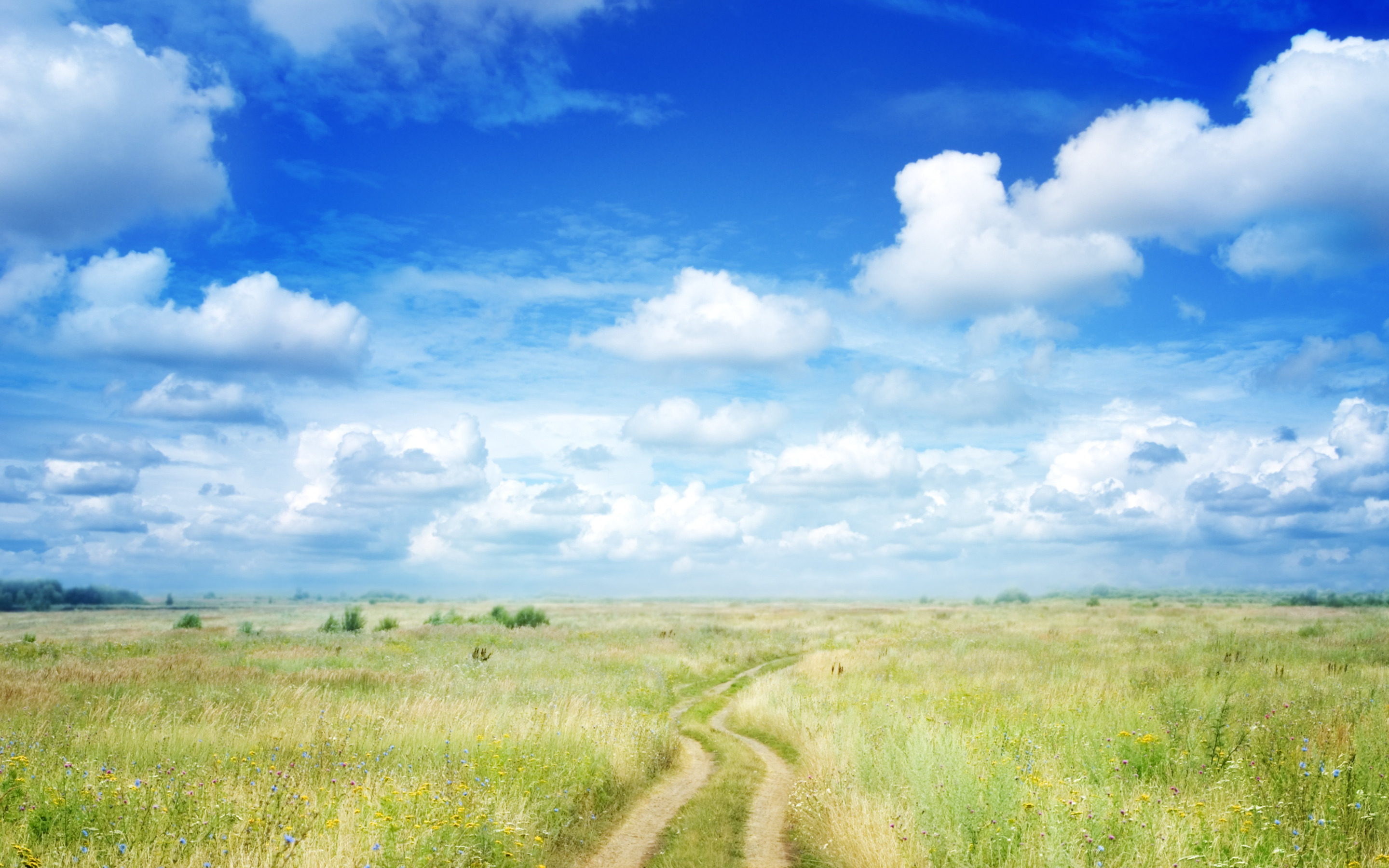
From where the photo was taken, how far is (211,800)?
858cm

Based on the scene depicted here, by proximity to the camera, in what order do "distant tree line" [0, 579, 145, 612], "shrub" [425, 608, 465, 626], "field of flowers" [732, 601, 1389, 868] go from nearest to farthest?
"field of flowers" [732, 601, 1389, 868]
"shrub" [425, 608, 465, 626]
"distant tree line" [0, 579, 145, 612]

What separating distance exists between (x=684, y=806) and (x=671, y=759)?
118 inches

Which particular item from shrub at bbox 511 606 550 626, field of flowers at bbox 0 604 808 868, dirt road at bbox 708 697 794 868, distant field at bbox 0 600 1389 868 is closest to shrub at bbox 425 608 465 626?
shrub at bbox 511 606 550 626

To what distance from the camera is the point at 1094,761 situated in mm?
11125

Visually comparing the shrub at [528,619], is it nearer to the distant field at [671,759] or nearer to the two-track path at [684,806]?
the distant field at [671,759]

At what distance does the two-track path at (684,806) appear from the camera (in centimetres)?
1020

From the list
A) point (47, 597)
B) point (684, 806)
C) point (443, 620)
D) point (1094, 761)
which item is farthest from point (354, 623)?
point (47, 597)

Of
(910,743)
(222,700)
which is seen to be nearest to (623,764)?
(910,743)

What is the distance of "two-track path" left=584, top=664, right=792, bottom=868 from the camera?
10203mm

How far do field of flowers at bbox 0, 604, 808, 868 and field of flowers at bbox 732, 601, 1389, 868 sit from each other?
3.66 m

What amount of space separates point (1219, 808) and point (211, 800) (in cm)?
1165

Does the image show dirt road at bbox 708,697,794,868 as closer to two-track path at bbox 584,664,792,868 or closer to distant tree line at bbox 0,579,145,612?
two-track path at bbox 584,664,792,868

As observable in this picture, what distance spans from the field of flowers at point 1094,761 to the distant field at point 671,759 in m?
0.05

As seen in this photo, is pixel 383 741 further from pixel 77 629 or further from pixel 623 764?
pixel 77 629
